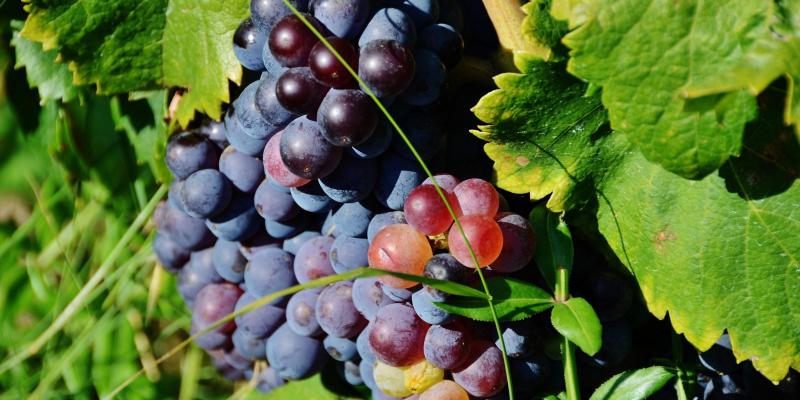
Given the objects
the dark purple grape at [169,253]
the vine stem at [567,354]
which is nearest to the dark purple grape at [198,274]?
the dark purple grape at [169,253]

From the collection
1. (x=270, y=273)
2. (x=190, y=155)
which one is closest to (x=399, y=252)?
(x=270, y=273)

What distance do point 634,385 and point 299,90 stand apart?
0.54 meters

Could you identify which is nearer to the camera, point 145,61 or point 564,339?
point 564,339

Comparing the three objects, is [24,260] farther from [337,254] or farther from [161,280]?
[337,254]

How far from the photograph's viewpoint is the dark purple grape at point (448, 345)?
99 centimetres

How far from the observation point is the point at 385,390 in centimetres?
109

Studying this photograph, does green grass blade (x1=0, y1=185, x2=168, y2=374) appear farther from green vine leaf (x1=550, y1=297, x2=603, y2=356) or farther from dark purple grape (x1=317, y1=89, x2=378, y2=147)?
green vine leaf (x1=550, y1=297, x2=603, y2=356)

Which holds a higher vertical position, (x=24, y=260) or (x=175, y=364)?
(x=24, y=260)

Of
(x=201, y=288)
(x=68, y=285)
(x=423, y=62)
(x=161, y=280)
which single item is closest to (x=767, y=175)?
(x=423, y=62)

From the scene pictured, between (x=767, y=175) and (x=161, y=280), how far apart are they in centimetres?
108

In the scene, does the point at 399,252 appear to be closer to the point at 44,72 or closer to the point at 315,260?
the point at 315,260

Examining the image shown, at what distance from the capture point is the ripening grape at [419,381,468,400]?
3.39 ft

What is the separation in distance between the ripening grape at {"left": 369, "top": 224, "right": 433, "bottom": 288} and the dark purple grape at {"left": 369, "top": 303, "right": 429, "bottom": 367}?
0.05 meters

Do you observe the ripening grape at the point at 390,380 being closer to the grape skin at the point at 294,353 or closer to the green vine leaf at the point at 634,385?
the grape skin at the point at 294,353
